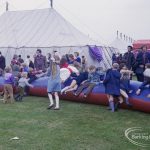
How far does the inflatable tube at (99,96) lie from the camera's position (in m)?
9.09

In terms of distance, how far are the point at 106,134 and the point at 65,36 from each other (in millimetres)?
14188

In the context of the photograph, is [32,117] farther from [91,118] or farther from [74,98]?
[74,98]

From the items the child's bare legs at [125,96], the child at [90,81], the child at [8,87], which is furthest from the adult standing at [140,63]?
the child at [8,87]

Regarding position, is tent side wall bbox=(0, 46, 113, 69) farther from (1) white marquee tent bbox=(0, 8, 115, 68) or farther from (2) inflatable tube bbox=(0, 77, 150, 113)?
(2) inflatable tube bbox=(0, 77, 150, 113)

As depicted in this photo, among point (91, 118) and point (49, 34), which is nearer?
point (91, 118)

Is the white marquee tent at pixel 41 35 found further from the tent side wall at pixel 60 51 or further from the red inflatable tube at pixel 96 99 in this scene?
the red inflatable tube at pixel 96 99

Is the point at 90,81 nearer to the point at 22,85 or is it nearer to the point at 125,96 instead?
the point at 125,96

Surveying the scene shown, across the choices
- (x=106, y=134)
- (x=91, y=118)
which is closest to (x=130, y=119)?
(x=91, y=118)

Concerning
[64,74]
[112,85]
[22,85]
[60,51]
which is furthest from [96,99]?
[60,51]

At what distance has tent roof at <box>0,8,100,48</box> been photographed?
67.4ft

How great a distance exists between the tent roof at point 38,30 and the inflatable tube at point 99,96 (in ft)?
26.0

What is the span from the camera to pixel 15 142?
6.39 metres

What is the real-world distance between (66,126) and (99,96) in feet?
9.01

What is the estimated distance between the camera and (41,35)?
21.1 m
